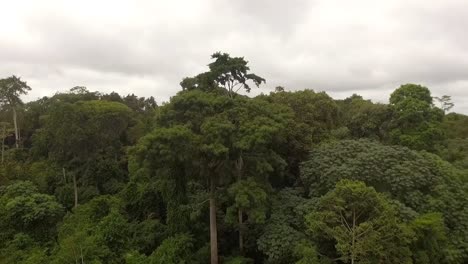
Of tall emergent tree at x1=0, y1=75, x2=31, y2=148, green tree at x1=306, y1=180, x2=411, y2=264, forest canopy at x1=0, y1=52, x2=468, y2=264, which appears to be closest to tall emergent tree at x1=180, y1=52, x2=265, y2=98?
forest canopy at x1=0, y1=52, x2=468, y2=264

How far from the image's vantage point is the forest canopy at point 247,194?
12305 mm

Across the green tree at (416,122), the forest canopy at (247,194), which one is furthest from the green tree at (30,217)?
the green tree at (416,122)

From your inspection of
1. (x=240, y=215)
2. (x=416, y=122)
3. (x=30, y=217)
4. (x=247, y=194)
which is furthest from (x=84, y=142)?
(x=416, y=122)

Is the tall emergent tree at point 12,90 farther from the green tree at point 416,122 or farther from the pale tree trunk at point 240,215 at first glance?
the green tree at point 416,122

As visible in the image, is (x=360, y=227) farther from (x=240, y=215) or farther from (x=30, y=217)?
(x=30, y=217)

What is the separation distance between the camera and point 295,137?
17.1 metres

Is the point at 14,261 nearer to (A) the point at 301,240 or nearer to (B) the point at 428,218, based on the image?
(A) the point at 301,240

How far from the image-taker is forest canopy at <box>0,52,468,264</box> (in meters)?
12.3

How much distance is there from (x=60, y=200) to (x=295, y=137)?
15453 mm

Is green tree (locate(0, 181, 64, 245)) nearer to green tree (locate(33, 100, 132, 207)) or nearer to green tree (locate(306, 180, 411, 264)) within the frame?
green tree (locate(33, 100, 132, 207))

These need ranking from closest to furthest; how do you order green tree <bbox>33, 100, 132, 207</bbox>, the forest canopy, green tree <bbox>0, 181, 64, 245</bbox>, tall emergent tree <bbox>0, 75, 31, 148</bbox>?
the forest canopy → green tree <bbox>0, 181, 64, 245</bbox> → green tree <bbox>33, 100, 132, 207</bbox> → tall emergent tree <bbox>0, 75, 31, 148</bbox>

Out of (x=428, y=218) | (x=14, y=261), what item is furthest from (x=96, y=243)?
(x=428, y=218)

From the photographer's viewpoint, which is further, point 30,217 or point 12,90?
point 12,90

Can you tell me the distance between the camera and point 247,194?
1359 cm
